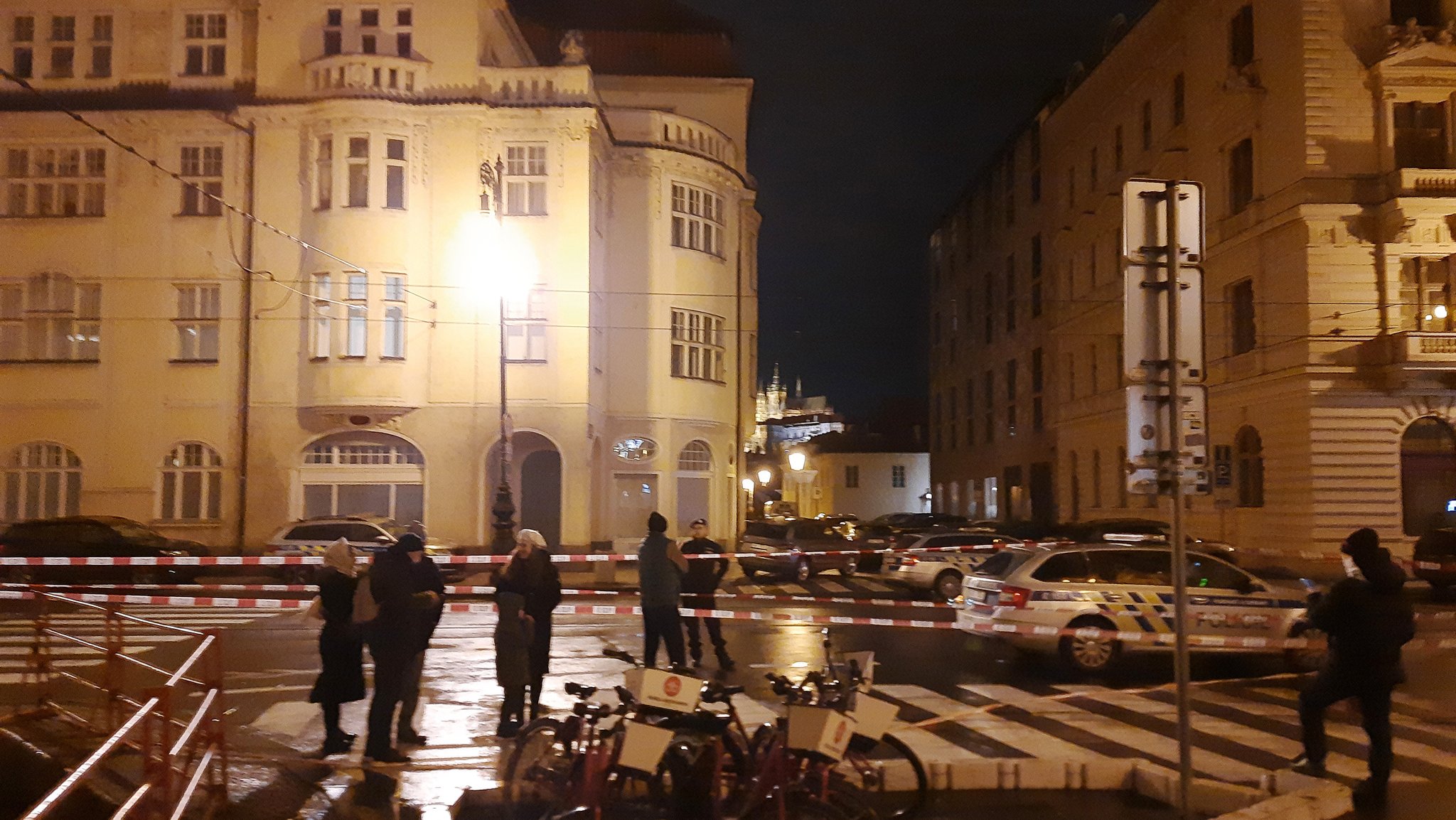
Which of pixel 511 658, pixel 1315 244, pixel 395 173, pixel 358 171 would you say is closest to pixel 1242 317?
pixel 1315 244

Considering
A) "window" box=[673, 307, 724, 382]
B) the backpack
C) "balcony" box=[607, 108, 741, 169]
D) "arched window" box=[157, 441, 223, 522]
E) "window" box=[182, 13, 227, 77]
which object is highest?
"window" box=[182, 13, 227, 77]

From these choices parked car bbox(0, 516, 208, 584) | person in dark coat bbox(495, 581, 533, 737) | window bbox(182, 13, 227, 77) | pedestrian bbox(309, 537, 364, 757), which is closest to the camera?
pedestrian bbox(309, 537, 364, 757)

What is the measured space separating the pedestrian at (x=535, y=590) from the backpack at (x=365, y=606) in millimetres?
1352

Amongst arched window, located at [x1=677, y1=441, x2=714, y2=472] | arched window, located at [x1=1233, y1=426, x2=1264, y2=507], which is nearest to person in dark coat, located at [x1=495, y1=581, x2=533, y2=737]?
arched window, located at [x1=677, y1=441, x2=714, y2=472]

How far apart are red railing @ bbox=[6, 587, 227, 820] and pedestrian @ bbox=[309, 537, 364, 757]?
3.18 feet

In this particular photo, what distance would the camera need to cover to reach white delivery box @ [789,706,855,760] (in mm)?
6562

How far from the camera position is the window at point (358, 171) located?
28.5 metres

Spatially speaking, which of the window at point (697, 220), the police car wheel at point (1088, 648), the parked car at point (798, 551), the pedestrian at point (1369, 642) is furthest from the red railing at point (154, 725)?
the window at point (697, 220)

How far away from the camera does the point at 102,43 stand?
30.3m

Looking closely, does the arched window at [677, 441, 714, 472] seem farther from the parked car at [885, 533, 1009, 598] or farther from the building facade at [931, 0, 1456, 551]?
the building facade at [931, 0, 1456, 551]

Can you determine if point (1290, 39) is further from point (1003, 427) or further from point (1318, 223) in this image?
point (1003, 427)

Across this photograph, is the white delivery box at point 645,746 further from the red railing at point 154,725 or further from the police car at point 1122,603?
the police car at point 1122,603

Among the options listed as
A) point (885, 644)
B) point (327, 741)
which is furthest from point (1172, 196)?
point (885, 644)

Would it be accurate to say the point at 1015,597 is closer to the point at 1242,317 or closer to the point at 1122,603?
the point at 1122,603
